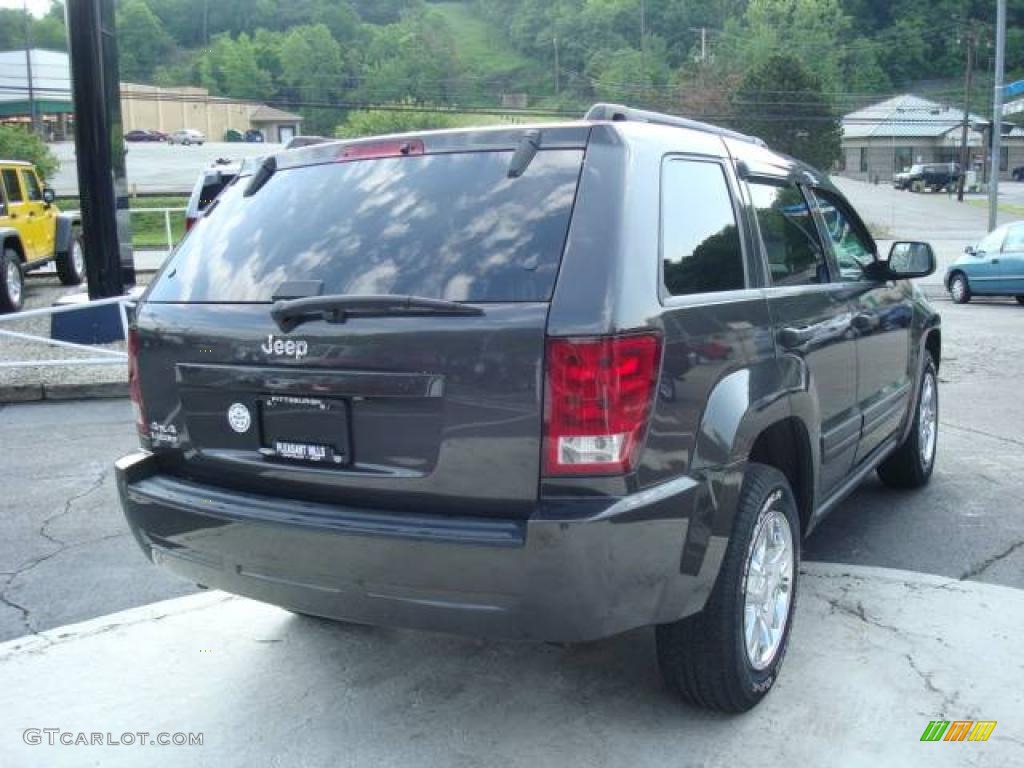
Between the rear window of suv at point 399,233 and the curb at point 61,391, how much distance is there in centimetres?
596

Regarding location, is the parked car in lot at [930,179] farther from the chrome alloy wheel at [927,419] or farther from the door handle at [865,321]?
the door handle at [865,321]

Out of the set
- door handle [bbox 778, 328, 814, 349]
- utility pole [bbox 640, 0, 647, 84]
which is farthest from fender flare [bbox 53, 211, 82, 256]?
utility pole [bbox 640, 0, 647, 84]

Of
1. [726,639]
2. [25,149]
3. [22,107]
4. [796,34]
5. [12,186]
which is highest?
[796,34]

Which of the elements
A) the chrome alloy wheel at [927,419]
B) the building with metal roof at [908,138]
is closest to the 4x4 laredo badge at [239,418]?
the chrome alloy wheel at [927,419]

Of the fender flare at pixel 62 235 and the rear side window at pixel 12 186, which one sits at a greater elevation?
the rear side window at pixel 12 186

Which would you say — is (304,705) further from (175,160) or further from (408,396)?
(175,160)

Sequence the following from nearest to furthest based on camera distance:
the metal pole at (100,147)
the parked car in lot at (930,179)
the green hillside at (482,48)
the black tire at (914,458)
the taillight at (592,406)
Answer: the taillight at (592,406) < the black tire at (914,458) < the metal pole at (100,147) < the parked car in lot at (930,179) < the green hillside at (482,48)

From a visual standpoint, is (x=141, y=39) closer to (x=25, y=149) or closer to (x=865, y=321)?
(x=25, y=149)

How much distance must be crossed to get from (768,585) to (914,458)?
2.70m

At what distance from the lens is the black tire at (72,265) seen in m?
17.3

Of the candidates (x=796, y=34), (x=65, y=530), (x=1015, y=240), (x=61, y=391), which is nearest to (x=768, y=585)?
(x=65, y=530)

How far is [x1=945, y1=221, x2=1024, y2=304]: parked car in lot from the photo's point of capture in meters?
17.3

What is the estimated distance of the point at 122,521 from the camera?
217 inches

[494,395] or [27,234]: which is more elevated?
[494,395]
